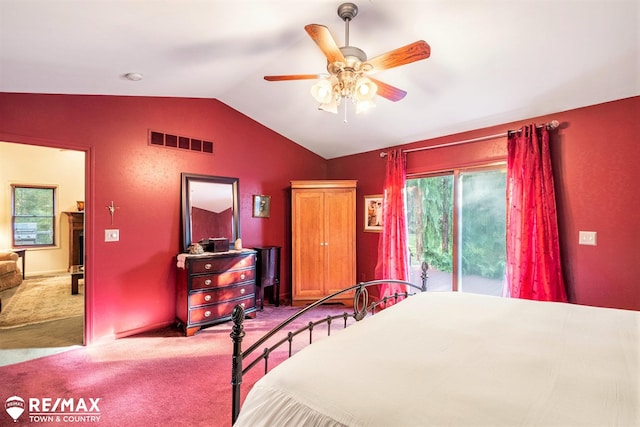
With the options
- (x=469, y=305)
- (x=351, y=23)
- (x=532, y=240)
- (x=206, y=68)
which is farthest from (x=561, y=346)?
(x=206, y=68)

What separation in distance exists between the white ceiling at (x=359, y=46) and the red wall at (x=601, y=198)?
191 millimetres

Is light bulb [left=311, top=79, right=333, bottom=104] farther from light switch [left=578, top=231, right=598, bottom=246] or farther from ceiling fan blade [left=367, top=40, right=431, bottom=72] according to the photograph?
light switch [left=578, top=231, right=598, bottom=246]

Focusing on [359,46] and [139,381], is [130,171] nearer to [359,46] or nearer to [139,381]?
[139,381]

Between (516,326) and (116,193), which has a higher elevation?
(116,193)

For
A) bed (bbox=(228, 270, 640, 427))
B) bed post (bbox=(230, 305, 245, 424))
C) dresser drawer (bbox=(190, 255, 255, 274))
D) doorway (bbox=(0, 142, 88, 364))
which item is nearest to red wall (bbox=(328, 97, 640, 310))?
bed (bbox=(228, 270, 640, 427))

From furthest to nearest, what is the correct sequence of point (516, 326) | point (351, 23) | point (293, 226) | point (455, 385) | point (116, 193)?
point (293, 226), point (116, 193), point (351, 23), point (516, 326), point (455, 385)

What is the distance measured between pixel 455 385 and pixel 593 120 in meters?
2.91

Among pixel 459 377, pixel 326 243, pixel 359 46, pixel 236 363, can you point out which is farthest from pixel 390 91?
pixel 326 243

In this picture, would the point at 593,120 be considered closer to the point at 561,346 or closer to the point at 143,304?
the point at 561,346

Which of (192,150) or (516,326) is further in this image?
(192,150)

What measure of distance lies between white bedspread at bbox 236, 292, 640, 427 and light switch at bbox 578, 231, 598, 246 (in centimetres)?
140

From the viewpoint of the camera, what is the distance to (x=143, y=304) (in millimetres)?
3309

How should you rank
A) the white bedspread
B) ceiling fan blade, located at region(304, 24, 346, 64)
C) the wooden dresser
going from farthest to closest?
the wooden dresser < ceiling fan blade, located at region(304, 24, 346, 64) < the white bedspread

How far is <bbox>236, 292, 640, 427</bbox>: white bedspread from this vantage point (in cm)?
80
